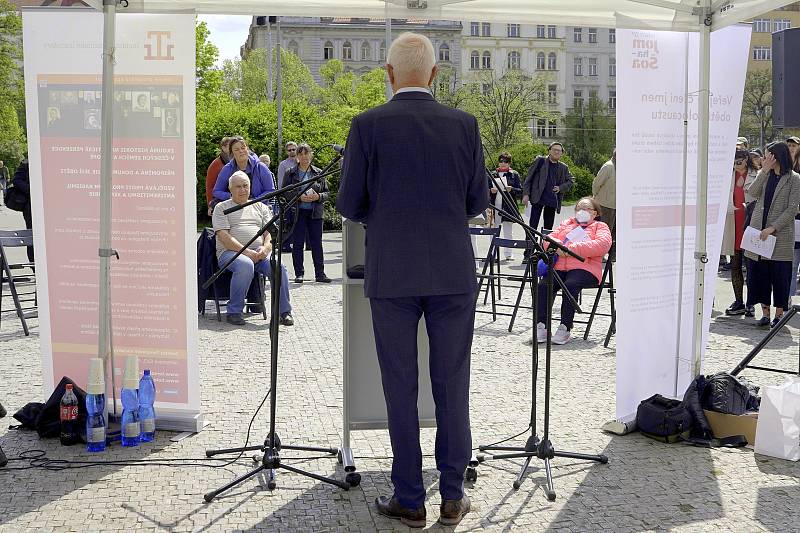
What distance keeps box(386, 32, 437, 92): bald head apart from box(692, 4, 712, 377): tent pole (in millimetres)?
2267

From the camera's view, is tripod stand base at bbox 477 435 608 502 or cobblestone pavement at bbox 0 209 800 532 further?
tripod stand base at bbox 477 435 608 502

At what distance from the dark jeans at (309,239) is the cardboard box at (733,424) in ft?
28.1

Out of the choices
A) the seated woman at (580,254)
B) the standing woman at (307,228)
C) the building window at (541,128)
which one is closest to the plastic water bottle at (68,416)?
the seated woman at (580,254)

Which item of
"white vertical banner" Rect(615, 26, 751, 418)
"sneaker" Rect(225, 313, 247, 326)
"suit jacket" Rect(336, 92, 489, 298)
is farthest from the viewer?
"sneaker" Rect(225, 313, 247, 326)

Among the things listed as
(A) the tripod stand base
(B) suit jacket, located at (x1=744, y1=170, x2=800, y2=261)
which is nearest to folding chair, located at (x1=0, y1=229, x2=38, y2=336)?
(A) the tripod stand base

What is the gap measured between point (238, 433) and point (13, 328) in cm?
496

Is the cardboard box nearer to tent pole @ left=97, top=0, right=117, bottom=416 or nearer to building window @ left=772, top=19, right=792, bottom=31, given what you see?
tent pole @ left=97, top=0, right=117, bottom=416

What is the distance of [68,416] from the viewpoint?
550 centimetres

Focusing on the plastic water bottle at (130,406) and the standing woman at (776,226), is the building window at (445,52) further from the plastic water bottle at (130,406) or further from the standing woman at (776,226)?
the plastic water bottle at (130,406)

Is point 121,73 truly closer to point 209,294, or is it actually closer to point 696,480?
point 696,480

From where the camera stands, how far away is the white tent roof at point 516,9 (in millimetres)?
5430

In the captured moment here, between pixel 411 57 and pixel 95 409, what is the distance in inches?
108

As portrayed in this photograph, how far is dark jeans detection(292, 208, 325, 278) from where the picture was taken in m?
13.7

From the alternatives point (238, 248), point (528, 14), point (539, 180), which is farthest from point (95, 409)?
point (539, 180)
